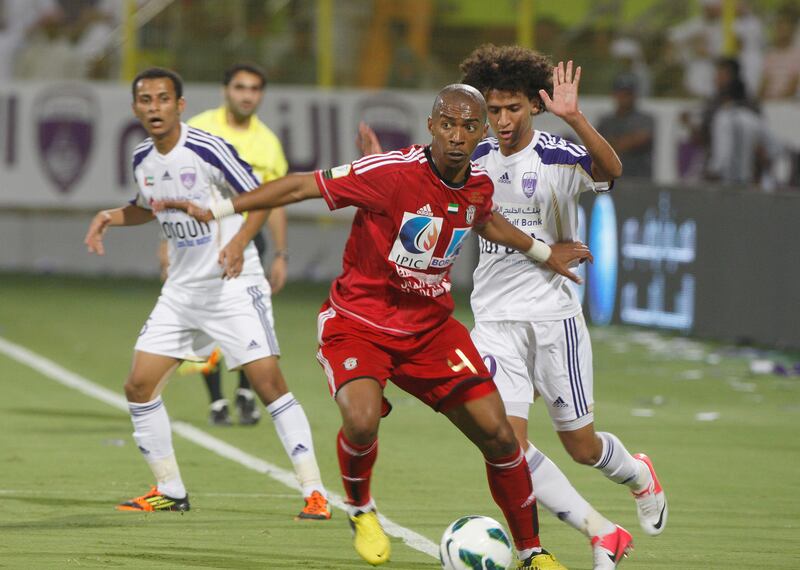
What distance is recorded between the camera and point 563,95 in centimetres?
695

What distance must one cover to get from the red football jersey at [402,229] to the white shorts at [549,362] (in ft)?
1.64

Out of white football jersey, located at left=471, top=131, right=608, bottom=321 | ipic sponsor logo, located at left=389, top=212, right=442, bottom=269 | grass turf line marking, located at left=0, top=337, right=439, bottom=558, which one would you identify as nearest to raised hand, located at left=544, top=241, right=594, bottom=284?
white football jersey, located at left=471, top=131, right=608, bottom=321

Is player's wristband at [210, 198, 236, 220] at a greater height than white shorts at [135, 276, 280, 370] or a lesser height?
greater

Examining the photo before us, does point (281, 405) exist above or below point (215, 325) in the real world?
below

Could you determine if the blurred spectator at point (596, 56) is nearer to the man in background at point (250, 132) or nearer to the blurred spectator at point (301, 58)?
the blurred spectator at point (301, 58)

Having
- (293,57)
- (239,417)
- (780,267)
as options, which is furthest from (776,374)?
(293,57)

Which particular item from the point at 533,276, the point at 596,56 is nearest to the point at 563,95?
the point at 533,276

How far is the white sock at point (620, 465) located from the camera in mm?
7273

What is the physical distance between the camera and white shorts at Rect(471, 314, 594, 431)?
7160 millimetres

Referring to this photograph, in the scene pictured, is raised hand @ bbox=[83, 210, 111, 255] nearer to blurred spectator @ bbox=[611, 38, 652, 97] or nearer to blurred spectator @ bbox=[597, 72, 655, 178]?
blurred spectator @ bbox=[597, 72, 655, 178]

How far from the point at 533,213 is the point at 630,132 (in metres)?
11.6

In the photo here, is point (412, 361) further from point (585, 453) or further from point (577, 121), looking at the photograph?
point (577, 121)

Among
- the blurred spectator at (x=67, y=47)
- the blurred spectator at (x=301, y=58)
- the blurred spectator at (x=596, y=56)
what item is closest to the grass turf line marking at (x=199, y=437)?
the blurred spectator at (x=67, y=47)

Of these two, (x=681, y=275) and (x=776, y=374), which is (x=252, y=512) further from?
(x=681, y=275)
